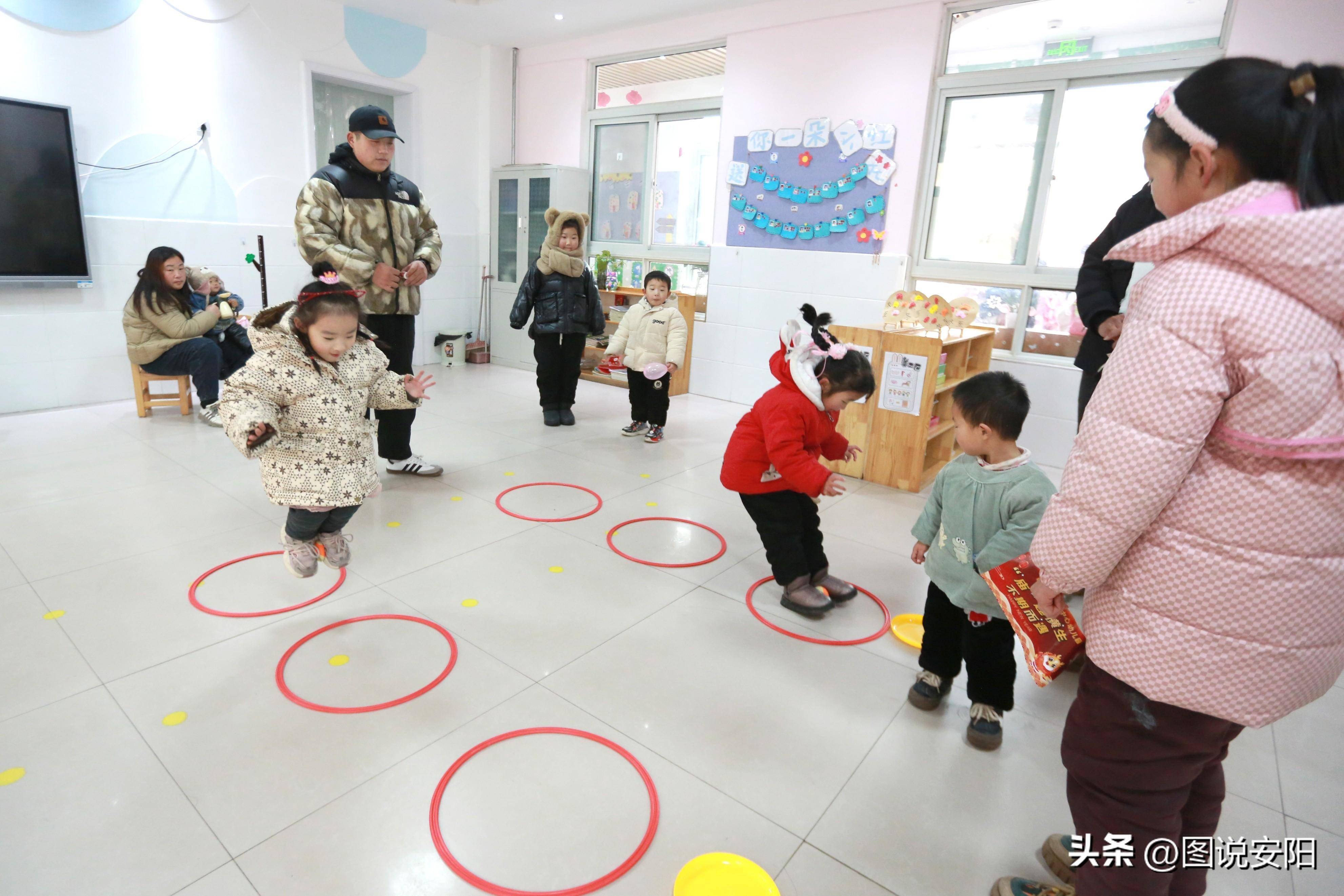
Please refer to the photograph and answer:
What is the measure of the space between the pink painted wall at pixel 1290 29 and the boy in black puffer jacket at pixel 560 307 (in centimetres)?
424

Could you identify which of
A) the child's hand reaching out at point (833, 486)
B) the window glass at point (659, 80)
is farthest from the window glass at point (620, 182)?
the child's hand reaching out at point (833, 486)

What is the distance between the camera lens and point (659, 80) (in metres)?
7.43

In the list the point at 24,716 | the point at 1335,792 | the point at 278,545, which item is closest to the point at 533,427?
Answer: the point at 278,545

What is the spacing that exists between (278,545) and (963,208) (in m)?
5.21

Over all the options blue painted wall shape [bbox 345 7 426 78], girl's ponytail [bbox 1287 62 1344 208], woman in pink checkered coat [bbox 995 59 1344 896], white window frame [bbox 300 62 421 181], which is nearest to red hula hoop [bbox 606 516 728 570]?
woman in pink checkered coat [bbox 995 59 1344 896]

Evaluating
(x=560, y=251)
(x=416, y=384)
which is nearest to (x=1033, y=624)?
(x=416, y=384)

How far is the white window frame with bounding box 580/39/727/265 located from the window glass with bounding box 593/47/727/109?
8 cm

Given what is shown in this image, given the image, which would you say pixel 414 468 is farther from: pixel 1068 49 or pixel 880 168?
pixel 1068 49

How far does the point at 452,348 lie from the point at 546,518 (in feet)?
15.7

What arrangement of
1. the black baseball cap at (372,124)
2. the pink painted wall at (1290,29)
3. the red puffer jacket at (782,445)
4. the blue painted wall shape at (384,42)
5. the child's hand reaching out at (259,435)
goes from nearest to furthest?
the child's hand reaching out at (259,435)
the red puffer jacket at (782,445)
the black baseball cap at (372,124)
the pink painted wall at (1290,29)
the blue painted wall shape at (384,42)

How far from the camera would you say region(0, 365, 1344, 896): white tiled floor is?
1610 millimetres

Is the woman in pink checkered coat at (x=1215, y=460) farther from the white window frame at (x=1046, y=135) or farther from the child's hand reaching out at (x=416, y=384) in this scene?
the white window frame at (x=1046, y=135)

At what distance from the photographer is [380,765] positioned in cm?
186

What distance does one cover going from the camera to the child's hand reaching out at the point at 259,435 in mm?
2164
